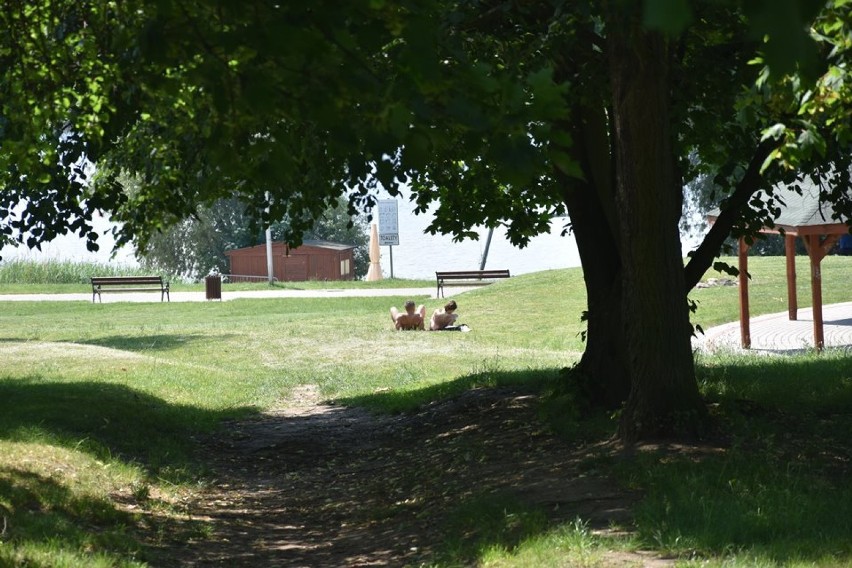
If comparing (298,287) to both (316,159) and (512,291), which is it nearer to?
(512,291)

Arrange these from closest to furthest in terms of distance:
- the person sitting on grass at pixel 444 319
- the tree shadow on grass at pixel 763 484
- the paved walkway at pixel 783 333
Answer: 1. the tree shadow on grass at pixel 763 484
2. the paved walkway at pixel 783 333
3. the person sitting on grass at pixel 444 319

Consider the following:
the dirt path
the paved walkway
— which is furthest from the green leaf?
the paved walkway

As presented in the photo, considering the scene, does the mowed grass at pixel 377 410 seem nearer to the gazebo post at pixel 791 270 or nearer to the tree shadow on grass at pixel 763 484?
the tree shadow on grass at pixel 763 484

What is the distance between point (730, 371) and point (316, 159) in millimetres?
5217

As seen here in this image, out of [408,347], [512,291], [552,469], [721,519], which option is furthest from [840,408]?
[512,291]

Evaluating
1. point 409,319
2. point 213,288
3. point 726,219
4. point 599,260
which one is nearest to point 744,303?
point 409,319

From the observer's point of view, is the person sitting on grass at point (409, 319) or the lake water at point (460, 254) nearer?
the person sitting on grass at point (409, 319)

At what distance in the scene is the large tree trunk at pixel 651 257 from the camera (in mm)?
7840

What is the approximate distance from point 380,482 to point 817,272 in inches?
527

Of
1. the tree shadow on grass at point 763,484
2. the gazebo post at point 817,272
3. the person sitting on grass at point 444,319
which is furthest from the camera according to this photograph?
the person sitting on grass at point 444,319

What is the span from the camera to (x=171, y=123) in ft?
32.7

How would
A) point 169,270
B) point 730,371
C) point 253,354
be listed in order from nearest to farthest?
point 730,371
point 253,354
point 169,270

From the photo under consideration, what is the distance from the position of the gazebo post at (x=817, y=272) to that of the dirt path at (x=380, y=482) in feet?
30.8

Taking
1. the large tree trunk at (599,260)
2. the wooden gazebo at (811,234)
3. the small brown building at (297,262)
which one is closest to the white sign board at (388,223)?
the small brown building at (297,262)
